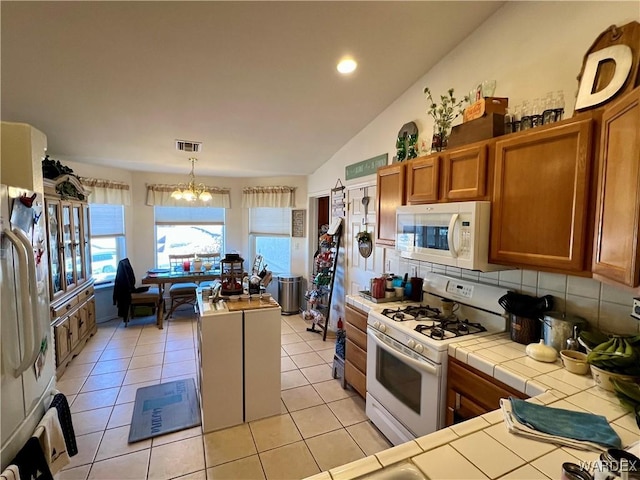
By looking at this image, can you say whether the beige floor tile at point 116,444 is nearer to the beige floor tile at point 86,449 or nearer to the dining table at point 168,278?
the beige floor tile at point 86,449

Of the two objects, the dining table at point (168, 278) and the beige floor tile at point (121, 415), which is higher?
the dining table at point (168, 278)

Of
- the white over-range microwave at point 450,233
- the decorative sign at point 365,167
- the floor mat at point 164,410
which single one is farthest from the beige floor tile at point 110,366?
the decorative sign at point 365,167

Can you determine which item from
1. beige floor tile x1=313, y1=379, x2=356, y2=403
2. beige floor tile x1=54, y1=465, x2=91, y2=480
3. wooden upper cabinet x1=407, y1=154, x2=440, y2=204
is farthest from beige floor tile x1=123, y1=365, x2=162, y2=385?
wooden upper cabinet x1=407, y1=154, x2=440, y2=204

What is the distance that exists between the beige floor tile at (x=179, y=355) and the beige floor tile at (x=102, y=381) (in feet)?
1.55

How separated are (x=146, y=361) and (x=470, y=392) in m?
3.37

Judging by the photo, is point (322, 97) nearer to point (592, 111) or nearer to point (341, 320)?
point (592, 111)

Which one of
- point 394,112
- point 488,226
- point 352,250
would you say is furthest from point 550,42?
point 352,250

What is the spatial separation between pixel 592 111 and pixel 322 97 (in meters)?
2.03

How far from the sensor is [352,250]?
3.84 metres

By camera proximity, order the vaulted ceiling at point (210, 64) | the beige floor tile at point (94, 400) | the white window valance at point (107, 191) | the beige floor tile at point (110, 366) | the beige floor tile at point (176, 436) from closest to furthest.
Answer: the vaulted ceiling at point (210, 64)
the beige floor tile at point (176, 436)
the beige floor tile at point (94, 400)
the beige floor tile at point (110, 366)
the white window valance at point (107, 191)

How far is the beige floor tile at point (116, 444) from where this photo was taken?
2.06 m

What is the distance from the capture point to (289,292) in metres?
5.12

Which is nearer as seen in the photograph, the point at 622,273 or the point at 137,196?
the point at 622,273

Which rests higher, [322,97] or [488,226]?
[322,97]
